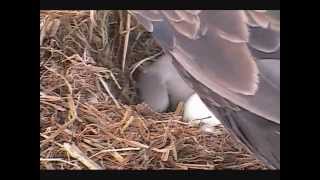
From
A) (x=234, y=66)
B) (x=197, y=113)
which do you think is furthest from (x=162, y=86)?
(x=234, y=66)

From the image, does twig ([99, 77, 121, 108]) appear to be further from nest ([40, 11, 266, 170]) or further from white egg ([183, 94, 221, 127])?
white egg ([183, 94, 221, 127])

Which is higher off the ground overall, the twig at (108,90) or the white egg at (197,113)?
the twig at (108,90)

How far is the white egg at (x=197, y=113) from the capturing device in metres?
2.12

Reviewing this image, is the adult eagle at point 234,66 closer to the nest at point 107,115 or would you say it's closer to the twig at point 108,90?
the nest at point 107,115

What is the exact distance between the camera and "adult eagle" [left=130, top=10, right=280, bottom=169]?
2123 millimetres

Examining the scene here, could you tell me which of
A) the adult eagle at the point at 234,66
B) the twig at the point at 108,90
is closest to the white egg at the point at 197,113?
the adult eagle at the point at 234,66

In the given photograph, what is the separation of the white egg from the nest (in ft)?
0.11

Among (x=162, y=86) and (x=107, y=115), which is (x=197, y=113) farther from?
(x=107, y=115)

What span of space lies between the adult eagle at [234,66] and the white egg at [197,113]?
0.8 inches

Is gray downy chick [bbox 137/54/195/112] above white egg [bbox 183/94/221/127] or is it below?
above

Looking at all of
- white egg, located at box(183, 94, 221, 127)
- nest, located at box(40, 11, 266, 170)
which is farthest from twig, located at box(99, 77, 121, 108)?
white egg, located at box(183, 94, 221, 127)
